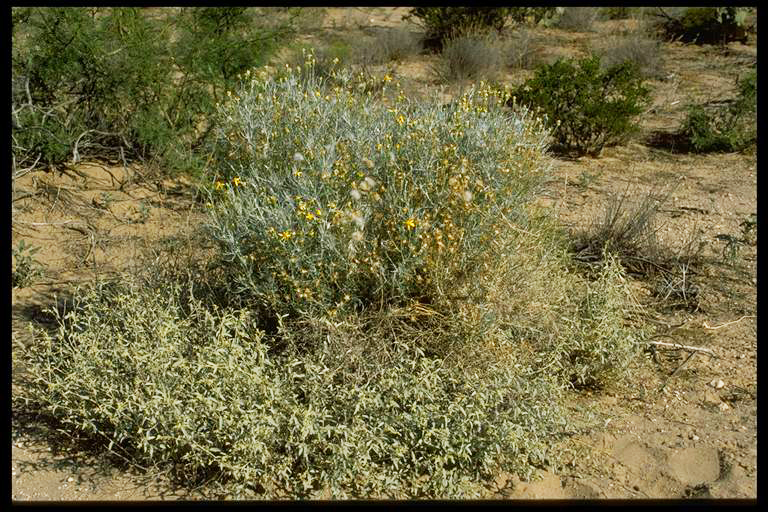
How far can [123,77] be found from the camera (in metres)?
5.59

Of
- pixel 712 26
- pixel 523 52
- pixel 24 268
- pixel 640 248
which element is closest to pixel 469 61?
pixel 523 52

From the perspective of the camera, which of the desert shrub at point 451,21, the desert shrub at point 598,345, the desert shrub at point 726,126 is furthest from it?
the desert shrub at point 451,21

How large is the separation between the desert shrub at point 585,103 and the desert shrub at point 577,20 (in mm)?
4530

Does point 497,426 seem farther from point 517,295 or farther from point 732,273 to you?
point 732,273

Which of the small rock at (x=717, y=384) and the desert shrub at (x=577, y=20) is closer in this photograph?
the small rock at (x=717, y=384)

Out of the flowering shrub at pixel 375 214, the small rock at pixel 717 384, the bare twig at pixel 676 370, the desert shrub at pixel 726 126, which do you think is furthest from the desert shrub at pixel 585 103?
the small rock at pixel 717 384

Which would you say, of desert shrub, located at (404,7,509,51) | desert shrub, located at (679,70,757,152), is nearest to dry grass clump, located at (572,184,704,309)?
desert shrub, located at (679,70,757,152)

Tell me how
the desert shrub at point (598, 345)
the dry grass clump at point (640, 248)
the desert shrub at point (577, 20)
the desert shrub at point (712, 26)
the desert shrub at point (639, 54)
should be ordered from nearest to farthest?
the desert shrub at point (598, 345) → the dry grass clump at point (640, 248) → the desert shrub at point (639, 54) → the desert shrub at point (712, 26) → the desert shrub at point (577, 20)

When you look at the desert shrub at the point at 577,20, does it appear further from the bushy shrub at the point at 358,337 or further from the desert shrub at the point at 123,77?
the bushy shrub at the point at 358,337

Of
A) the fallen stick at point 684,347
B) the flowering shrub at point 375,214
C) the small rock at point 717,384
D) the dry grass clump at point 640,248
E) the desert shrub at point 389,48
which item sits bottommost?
the small rock at point 717,384

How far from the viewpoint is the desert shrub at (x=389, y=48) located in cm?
905

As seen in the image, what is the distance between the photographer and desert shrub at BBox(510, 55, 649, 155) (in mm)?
6281

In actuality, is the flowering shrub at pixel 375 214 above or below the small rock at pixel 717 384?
above

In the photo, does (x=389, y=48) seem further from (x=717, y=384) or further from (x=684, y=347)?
(x=717, y=384)
